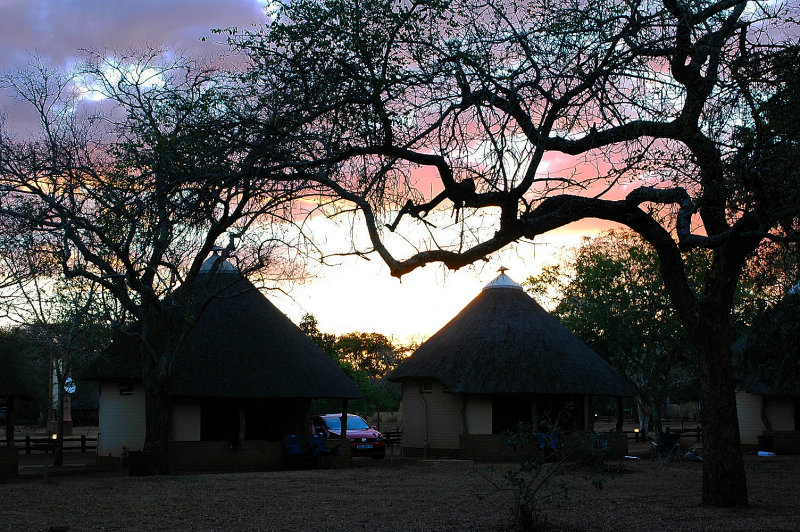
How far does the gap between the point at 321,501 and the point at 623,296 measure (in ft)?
76.5

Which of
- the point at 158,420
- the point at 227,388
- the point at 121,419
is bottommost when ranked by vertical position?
the point at 121,419

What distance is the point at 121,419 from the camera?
27.0 metres

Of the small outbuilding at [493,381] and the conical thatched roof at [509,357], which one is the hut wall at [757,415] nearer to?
the conical thatched roof at [509,357]

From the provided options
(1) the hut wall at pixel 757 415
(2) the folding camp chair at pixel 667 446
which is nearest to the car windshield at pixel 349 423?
(2) the folding camp chair at pixel 667 446

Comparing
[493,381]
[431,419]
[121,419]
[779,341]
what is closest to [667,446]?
[779,341]

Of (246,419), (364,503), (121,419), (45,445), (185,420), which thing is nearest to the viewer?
(364,503)

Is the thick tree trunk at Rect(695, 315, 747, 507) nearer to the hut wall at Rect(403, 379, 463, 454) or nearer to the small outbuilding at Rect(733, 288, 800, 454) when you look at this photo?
the small outbuilding at Rect(733, 288, 800, 454)

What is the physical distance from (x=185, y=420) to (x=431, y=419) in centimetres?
898

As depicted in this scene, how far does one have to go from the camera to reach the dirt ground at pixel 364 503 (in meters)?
12.7

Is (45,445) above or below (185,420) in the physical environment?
below

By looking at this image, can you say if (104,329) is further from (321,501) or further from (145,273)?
(321,501)

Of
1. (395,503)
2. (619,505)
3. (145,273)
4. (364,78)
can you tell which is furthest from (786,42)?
(145,273)

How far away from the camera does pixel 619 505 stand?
14.9 meters

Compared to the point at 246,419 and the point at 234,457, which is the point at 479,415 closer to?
the point at 246,419
